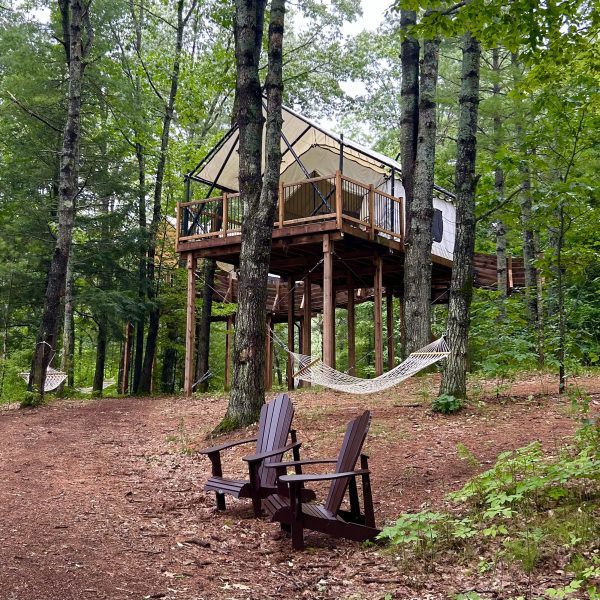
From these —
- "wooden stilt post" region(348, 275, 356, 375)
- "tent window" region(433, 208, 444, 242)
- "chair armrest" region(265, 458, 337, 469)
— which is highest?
"tent window" region(433, 208, 444, 242)

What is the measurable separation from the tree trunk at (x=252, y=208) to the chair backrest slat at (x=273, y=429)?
2.42m

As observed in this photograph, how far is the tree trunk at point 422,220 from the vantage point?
392 inches

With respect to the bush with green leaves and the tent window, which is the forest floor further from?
the tent window

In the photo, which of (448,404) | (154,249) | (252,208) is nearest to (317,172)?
(154,249)

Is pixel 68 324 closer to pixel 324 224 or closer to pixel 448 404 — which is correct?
pixel 324 224

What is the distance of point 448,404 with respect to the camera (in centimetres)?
743

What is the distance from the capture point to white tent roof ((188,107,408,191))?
1451 centimetres

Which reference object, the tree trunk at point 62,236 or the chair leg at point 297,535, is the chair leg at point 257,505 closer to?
the chair leg at point 297,535

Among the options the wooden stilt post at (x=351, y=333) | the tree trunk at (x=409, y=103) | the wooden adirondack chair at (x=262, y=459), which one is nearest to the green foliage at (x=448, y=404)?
the wooden adirondack chair at (x=262, y=459)

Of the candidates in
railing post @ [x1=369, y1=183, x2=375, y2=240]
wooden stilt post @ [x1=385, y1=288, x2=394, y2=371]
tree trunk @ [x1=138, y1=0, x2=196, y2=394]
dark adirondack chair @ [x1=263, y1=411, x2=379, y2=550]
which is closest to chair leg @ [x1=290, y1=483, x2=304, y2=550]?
dark adirondack chair @ [x1=263, y1=411, x2=379, y2=550]

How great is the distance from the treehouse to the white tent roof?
0.08 ft

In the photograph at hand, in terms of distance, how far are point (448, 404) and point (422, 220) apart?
403 cm

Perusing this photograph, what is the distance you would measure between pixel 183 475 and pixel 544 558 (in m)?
3.70

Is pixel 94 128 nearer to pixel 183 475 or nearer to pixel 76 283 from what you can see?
pixel 76 283
